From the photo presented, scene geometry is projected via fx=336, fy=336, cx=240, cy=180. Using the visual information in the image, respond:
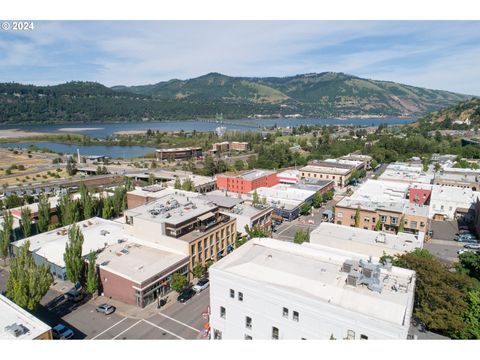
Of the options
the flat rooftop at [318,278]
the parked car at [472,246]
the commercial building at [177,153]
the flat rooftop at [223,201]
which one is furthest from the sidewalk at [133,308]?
the commercial building at [177,153]

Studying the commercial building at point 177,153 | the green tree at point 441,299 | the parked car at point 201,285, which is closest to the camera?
the green tree at point 441,299

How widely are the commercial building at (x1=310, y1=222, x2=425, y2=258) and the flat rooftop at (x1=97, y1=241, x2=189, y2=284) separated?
549 inches

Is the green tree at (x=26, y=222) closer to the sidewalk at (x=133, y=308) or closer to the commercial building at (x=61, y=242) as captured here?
the commercial building at (x=61, y=242)

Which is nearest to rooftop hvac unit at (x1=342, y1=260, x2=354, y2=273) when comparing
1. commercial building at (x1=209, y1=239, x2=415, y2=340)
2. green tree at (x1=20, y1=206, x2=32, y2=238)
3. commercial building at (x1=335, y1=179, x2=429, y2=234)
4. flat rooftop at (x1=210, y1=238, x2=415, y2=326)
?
commercial building at (x1=209, y1=239, x2=415, y2=340)

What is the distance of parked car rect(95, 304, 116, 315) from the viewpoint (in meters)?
26.5

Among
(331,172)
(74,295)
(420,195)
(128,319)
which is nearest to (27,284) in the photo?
(74,295)

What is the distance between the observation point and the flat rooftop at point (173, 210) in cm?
3347

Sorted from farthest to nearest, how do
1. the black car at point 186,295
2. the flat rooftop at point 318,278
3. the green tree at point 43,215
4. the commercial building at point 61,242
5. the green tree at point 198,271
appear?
1. the green tree at point 43,215
2. the commercial building at point 61,242
3. the green tree at point 198,271
4. the black car at point 186,295
5. the flat rooftop at point 318,278

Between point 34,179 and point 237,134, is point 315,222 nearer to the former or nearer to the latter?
point 34,179

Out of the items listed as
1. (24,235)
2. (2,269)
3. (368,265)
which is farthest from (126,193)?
(368,265)

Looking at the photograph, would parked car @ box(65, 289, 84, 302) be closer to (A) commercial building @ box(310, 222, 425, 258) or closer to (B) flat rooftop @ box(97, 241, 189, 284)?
(B) flat rooftop @ box(97, 241, 189, 284)

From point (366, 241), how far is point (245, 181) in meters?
30.9

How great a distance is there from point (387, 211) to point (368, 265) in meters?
24.7

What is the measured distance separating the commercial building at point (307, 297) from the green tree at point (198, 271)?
8.37 m
